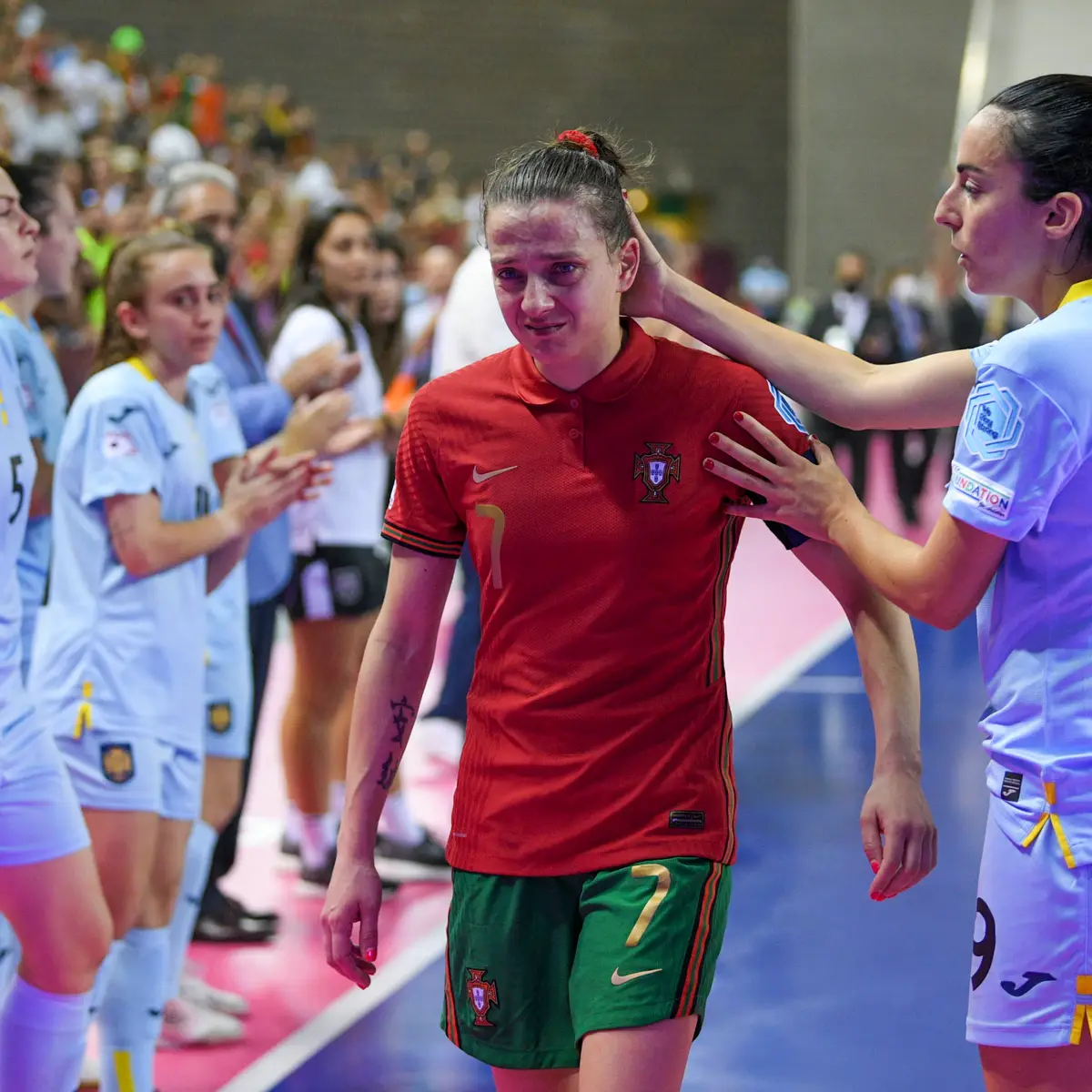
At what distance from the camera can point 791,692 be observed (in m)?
7.33

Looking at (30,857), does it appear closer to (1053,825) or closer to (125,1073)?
(125,1073)

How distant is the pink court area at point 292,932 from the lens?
3729mm

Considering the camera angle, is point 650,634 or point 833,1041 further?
point 833,1041

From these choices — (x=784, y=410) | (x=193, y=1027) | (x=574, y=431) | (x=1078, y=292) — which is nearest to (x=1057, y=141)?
(x=1078, y=292)

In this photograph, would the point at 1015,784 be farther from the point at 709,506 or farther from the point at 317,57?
the point at 317,57

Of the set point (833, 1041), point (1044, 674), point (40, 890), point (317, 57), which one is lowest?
point (833, 1041)

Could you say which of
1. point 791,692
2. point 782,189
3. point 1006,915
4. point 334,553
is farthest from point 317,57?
point 1006,915

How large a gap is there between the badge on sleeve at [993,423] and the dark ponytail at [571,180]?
21.5 inches

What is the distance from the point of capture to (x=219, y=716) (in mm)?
3830

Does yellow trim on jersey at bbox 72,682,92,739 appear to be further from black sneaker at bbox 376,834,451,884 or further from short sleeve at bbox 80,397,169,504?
black sneaker at bbox 376,834,451,884

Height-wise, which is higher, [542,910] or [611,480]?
[611,480]

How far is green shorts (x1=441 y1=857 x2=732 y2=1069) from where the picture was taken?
205cm

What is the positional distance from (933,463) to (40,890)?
537 inches

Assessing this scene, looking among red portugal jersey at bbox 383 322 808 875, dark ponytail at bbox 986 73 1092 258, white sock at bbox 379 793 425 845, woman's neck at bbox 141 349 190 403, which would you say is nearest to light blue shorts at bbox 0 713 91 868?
red portugal jersey at bbox 383 322 808 875
